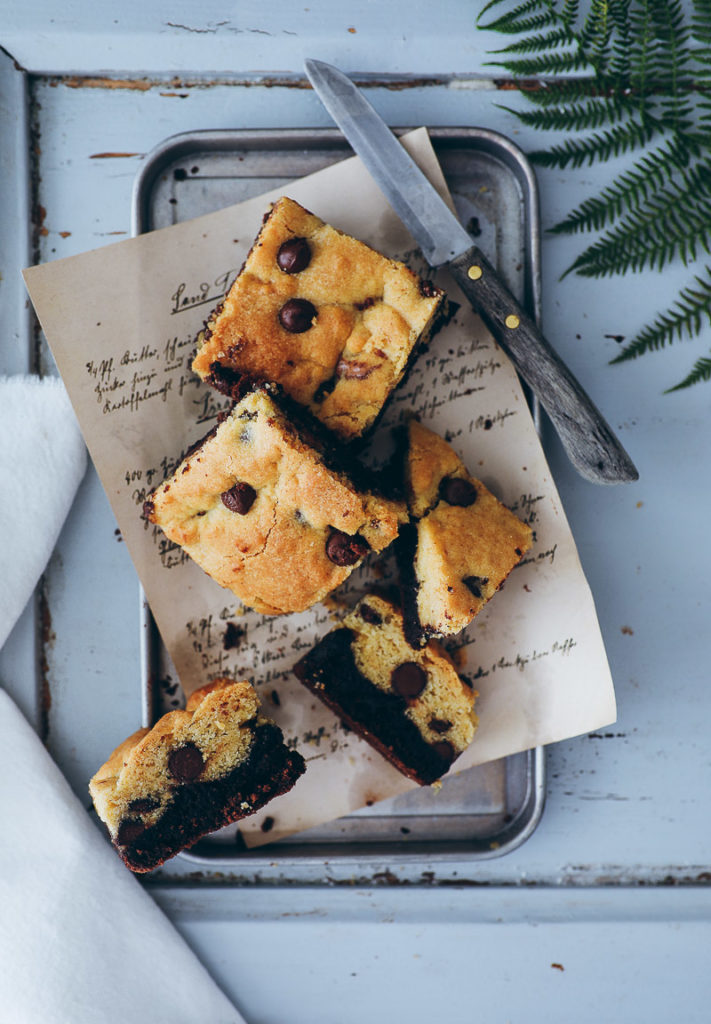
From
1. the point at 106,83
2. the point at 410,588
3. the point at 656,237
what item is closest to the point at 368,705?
the point at 410,588

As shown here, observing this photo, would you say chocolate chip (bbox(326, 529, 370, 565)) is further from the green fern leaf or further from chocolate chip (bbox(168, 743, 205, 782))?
the green fern leaf

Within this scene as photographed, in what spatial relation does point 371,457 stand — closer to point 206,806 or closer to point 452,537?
point 452,537

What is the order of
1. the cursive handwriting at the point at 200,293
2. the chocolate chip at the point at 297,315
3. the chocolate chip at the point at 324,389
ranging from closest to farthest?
the chocolate chip at the point at 297,315, the chocolate chip at the point at 324,389, the cursive handwriting at the point at 200,293

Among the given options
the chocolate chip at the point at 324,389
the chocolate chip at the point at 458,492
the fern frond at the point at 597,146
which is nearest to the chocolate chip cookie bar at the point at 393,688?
the chocolate chip at the point at 458,492

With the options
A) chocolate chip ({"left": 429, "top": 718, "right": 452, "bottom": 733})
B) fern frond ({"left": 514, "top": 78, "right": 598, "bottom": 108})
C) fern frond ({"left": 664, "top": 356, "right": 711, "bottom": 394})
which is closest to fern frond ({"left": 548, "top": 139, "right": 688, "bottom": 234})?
fern frond ({"left": 514, "top": 78, "right": 598, "bottom": 108})

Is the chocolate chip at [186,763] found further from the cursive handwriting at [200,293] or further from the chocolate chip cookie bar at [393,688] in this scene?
the cursive handwriting at [200,293]

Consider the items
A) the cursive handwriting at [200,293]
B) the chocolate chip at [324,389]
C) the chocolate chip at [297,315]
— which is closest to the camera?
the chocolate chip at [297,315]

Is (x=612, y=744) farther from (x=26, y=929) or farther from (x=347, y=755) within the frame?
(x=26, y=929)
